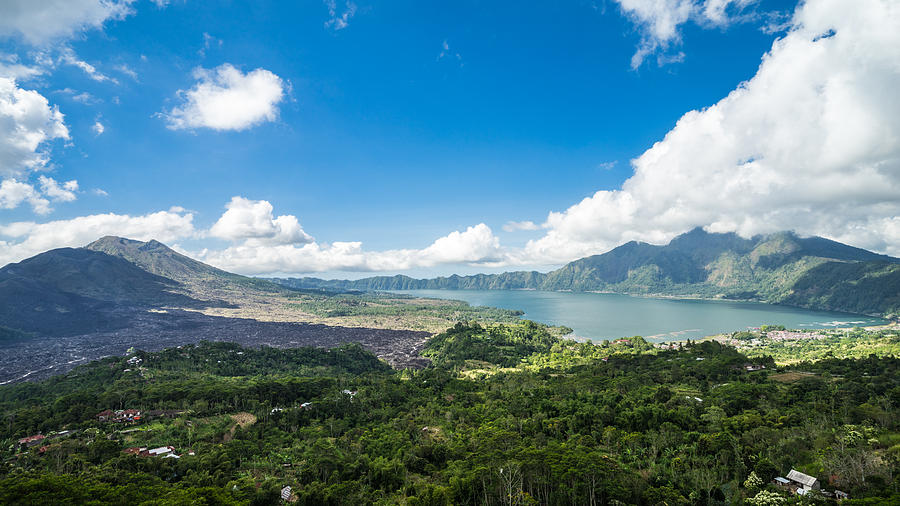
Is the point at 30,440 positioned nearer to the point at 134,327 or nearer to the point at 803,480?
the point at 803,480

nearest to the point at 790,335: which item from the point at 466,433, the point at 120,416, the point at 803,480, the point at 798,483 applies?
the point at 798,483

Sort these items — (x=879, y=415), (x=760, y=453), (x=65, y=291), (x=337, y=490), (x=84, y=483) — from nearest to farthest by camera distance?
(x=84, y=483) → (x=337, y=490) → (x=760, y=453) → (x=879, y=415) → (x=65, y=291)

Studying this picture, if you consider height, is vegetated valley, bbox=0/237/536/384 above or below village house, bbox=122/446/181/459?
below

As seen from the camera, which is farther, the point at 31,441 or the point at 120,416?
the point at 120,416

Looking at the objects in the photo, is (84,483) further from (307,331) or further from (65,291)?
(65,291)

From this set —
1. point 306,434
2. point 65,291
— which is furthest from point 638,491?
point 65,291

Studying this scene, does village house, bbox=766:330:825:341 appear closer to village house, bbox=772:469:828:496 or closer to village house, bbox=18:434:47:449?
village house, bbox=772:469:828:496

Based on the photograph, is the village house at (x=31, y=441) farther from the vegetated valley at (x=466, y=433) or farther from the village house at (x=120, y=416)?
the village house at (x=120, y=416)

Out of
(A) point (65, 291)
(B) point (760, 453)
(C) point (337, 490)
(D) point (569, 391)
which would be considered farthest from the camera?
(A) point (65, 291)

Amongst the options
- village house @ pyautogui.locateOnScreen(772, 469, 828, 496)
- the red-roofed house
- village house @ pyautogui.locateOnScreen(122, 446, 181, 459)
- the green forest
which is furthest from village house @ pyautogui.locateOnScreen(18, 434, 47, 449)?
village house @ pyautogui.locateOnScreen(772, 469, 828, 496)
